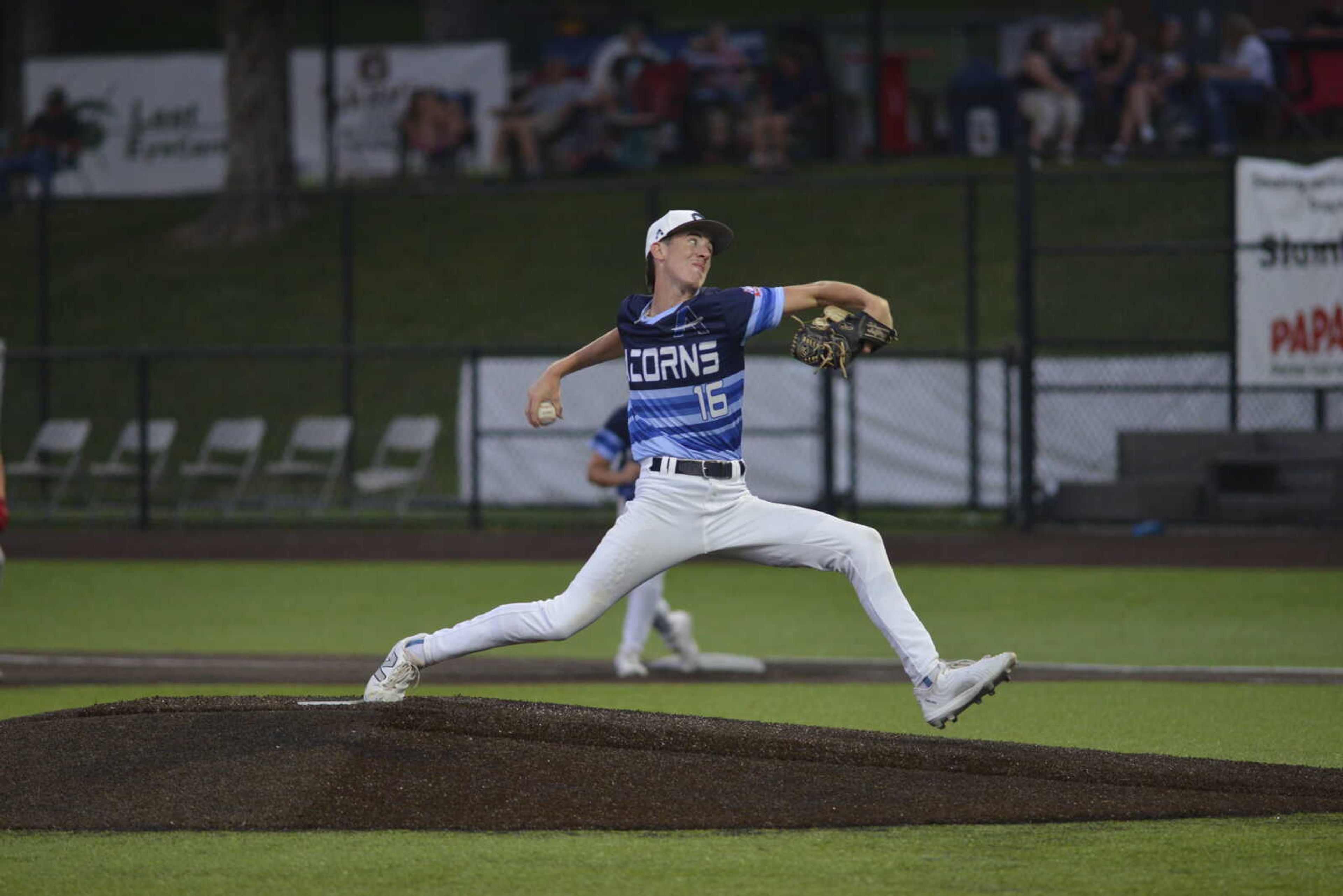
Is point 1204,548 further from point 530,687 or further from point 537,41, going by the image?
point 537,41

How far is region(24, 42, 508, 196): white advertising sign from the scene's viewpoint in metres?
32.3

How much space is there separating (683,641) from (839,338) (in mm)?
4601

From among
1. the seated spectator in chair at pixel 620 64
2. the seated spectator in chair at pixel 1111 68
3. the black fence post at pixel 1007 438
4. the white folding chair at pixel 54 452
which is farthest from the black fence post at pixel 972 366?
the seated spectator in chair at pixel 620 64

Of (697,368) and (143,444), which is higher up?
(697,368)

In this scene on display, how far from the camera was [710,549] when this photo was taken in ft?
22.8

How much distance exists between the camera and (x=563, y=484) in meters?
20.7

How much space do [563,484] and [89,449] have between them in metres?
8.22

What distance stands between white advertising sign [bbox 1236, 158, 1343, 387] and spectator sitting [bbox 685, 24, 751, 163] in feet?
44.0

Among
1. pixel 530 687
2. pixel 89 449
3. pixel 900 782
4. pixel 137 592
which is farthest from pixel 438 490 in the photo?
pixel 900 782

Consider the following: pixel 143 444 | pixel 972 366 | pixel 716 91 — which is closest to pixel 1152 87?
pixel 716 91

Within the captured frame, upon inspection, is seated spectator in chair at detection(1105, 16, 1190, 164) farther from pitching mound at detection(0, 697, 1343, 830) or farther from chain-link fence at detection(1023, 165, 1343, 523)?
pitching mound at detection(0, 697, 1343, 830)

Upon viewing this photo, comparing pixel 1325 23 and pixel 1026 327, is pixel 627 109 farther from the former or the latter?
pixel 1026 327

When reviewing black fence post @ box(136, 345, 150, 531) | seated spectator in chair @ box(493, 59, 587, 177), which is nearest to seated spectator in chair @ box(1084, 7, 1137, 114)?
seated spectator in chair @ box(493, 59, 587, 177)

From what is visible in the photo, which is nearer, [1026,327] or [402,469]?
[1026,327]
